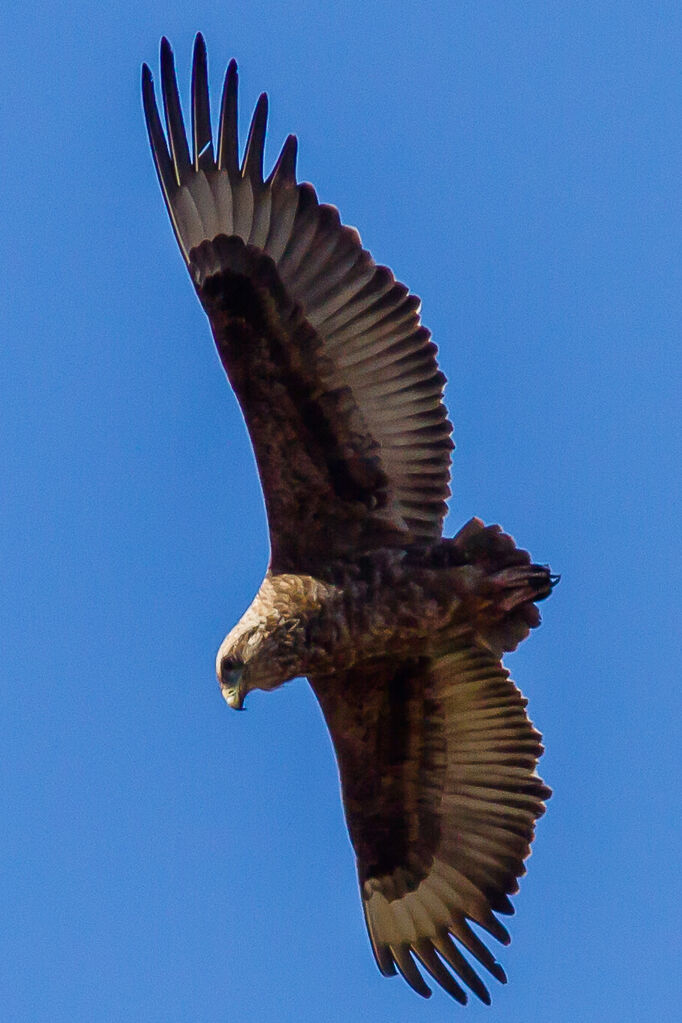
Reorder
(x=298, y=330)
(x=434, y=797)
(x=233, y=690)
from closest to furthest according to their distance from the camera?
(x=233, y=690)
(x=298, y=330)
(x=434, y=797)

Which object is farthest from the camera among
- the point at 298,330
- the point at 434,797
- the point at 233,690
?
the point at 434,797

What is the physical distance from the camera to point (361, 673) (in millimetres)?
12469

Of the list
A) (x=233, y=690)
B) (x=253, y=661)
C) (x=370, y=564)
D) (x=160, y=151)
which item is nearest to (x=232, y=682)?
(x=233, y=690)

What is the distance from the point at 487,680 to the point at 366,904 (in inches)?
58.8

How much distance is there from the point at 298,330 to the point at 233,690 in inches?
80.2

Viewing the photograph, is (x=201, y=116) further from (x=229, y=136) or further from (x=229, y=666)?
(x=229, y=666)

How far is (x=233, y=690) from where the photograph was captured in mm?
11461

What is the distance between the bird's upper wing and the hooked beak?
79 cm

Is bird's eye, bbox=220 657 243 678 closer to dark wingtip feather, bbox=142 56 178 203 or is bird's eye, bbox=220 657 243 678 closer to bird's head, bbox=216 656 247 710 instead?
bird's head, bbox=216 656 247 710

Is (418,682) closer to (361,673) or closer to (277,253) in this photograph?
(361,673)

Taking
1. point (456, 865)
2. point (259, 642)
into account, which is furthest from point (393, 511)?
point (456, 865)

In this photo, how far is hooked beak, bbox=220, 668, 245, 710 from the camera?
37.6 ft

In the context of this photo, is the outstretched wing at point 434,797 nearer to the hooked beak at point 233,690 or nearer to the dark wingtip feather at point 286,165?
the hooked beak at point 233,690

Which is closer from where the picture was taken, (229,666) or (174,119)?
(229,666)
